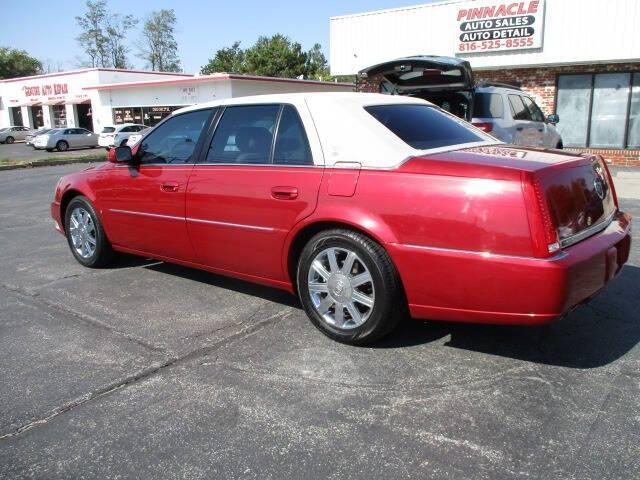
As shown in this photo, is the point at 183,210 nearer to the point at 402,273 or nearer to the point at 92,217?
the point at 92,217

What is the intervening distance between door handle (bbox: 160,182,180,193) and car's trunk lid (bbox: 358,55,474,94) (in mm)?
5450

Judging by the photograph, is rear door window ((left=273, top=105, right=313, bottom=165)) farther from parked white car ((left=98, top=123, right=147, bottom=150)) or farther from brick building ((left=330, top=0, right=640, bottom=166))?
parked white car ((left=98, top=123, right=147, bottom=150))

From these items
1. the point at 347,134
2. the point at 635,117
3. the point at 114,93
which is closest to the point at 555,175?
the point at 347,134

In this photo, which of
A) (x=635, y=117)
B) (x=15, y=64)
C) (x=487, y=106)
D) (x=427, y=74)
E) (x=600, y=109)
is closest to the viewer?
(x=427, y=74)

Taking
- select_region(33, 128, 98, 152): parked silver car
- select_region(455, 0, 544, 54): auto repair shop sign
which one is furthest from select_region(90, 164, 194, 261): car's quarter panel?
select_region(33, 128, 98, 152): parked silver car

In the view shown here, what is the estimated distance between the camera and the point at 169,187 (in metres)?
4.56

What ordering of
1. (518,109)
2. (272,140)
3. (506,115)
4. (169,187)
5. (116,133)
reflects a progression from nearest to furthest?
1. (272,140)
2. (169,187)
3. (506,115)
4. (518,109)
5. (116,133)

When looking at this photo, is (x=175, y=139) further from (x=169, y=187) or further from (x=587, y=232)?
(x=587, y=232)

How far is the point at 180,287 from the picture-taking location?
16.3ft

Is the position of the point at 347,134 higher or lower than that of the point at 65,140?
higher

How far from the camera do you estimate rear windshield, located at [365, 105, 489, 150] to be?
3.74 meters

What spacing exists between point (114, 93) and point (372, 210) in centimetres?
3992

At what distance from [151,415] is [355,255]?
4.84 ft

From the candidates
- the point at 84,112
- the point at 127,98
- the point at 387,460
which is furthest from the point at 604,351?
the point at 84,112
